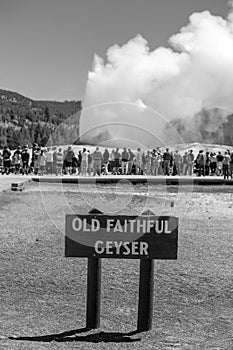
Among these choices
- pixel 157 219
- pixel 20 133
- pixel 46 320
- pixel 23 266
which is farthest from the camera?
pixel 20 133

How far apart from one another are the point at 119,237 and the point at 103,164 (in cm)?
2675

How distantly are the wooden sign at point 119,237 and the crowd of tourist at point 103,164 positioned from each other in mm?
17605

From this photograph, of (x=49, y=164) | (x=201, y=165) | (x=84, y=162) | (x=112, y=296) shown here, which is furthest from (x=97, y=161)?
(x=112, y=296)

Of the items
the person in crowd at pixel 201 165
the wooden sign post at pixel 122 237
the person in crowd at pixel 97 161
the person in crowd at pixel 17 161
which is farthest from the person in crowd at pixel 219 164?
the wooden sign post at pixel 122 237

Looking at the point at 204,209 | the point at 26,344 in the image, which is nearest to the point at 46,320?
the point at 26,344

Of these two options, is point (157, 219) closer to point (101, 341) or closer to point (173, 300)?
point (101, 341)

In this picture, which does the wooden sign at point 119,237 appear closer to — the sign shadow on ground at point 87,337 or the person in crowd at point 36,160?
the sign shadow on ground at point 87,337

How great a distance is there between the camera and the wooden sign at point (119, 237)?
21.5ft

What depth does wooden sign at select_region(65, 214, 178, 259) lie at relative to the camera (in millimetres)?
6551

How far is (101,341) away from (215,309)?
200cm

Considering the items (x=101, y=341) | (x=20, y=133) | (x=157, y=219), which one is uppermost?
(x=20, y=133)

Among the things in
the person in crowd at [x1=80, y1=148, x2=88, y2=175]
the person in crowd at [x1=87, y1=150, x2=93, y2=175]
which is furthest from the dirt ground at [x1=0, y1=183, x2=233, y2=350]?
the person in crowd at [x1=87, y1=150, x2=93, y2=175]

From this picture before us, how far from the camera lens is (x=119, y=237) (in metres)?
6.61

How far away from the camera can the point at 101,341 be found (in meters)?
6.50
